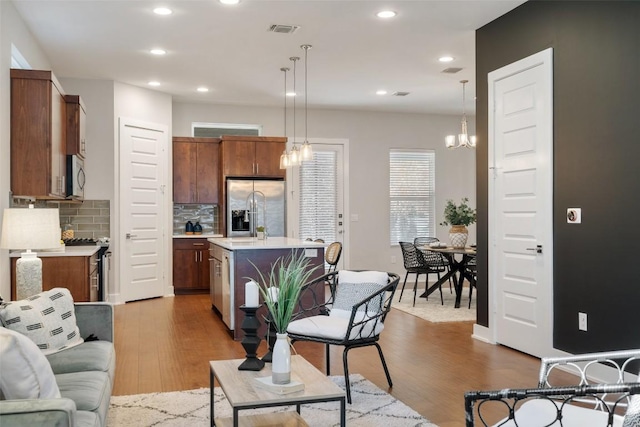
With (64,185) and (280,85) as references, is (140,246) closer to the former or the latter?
(64,185)

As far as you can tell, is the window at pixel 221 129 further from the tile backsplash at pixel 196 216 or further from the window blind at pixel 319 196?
the tile backsplash at pixel 196 216

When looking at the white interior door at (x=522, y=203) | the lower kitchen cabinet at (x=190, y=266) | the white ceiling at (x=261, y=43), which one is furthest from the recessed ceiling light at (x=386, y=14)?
the lower kitchen cabinet at (x=190, y=266)

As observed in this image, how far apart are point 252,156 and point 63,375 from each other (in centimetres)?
642

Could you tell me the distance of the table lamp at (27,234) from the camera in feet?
12.6

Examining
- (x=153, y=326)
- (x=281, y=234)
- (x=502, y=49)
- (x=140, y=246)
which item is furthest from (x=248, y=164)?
(x=502, y=49)

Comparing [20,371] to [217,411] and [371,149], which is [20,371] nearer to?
[217,411]

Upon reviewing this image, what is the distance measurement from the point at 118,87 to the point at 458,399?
6.11 meters

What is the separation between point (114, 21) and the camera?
5352 mm

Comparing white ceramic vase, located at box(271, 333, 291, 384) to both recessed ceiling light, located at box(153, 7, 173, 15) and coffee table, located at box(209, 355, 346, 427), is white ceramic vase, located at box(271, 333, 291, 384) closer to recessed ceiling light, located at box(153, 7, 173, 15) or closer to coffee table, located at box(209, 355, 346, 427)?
coffee table, located at box(209, 355, 346, 427)

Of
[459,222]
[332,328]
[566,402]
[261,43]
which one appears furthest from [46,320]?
[459,222]

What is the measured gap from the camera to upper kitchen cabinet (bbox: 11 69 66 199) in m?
4.69

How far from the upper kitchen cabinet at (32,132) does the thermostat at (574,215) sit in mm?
4093

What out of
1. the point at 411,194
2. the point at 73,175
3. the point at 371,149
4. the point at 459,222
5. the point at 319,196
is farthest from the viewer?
the point at 411,194

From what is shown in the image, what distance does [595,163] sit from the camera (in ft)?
13.3
